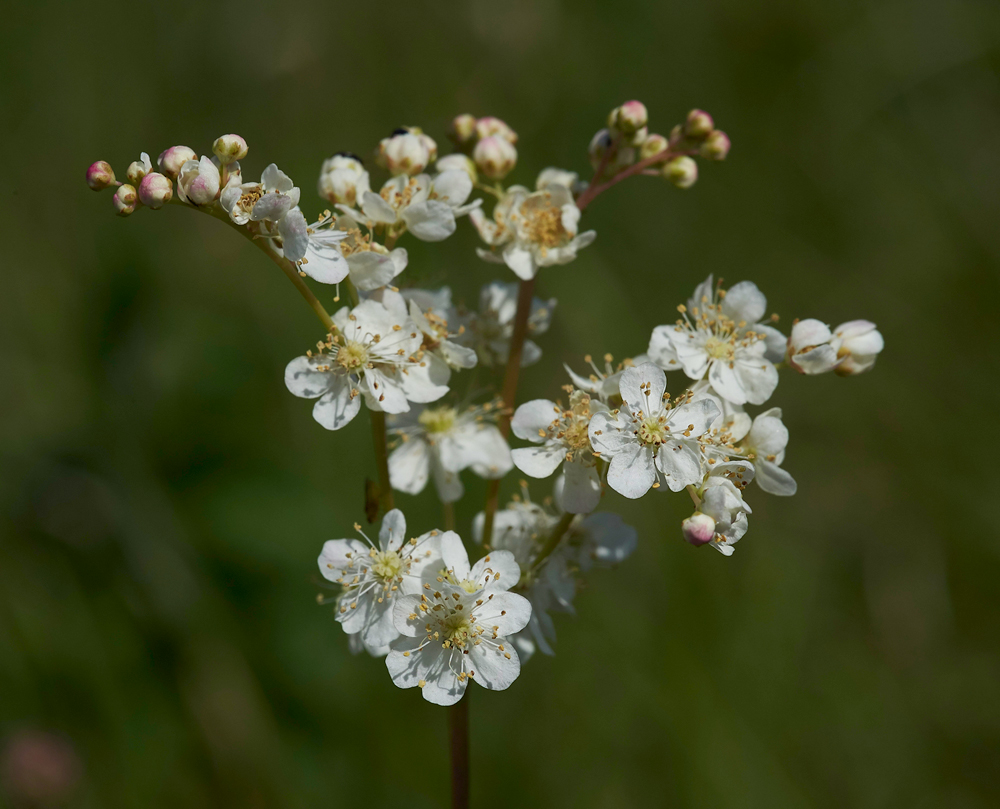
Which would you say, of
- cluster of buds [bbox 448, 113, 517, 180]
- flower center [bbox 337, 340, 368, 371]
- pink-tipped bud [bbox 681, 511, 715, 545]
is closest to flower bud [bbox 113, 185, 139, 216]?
flower center [bbox 337, 340, 368, 371]

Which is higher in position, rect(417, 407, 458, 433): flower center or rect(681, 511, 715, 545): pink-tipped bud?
rect(417, 407, 458, 433): flower center

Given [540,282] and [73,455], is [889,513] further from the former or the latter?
[73,455]

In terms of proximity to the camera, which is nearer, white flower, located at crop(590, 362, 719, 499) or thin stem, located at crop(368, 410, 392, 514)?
white flower, located at crop(590, 362, 719, 499)

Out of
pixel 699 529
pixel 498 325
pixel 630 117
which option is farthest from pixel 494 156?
pixel 699 529

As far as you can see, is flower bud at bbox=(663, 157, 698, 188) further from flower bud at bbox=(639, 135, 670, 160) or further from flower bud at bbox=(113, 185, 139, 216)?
flower bud at bbox=(113, 185, 139, 216)

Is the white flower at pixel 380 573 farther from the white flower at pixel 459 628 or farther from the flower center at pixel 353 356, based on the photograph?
the flower center at pixel 353 356

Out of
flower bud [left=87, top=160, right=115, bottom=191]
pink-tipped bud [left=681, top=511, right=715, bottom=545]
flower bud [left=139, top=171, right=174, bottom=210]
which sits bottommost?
pink-tipped bud [left=681, top=511, right=715, bottom=545]

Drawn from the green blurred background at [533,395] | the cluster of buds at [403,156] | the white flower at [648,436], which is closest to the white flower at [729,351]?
the white flower at [648,436]

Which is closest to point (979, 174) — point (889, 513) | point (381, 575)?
point (889, 513)
